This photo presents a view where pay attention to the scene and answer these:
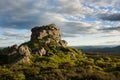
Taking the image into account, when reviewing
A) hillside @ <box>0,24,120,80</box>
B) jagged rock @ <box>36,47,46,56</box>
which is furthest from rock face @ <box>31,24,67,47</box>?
jagged rock @ <box>36,47,46,56</box>

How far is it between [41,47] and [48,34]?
22545 millimetres

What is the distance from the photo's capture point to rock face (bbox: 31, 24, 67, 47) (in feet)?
423

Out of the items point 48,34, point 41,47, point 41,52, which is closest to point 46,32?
point 48,34

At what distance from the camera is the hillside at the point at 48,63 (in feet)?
275

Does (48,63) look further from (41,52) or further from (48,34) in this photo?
(48,34)

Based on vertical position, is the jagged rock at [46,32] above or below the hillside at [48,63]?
above

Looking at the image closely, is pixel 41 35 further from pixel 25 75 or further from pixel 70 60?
pixel 25 75

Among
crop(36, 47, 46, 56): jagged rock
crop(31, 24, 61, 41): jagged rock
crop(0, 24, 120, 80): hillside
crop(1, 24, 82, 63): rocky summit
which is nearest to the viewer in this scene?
crop(0, 24, 120, 80): hillside

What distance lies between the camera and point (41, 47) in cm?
11062

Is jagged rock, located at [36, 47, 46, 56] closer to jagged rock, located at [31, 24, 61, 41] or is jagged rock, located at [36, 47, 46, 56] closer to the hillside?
the hillside

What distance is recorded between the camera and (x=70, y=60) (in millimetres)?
109312

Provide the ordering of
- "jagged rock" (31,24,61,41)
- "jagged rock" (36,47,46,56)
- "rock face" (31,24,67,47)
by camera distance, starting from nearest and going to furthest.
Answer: "jagged rock" (36,47,46,56) → "rock face" (31,24,67,47) → "jagged rock" (31,24,61,41)

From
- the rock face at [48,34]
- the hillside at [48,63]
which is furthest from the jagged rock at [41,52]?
the rock face at [48,34]

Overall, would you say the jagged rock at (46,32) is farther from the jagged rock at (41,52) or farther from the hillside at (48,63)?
the jagged rock at (41,52)
